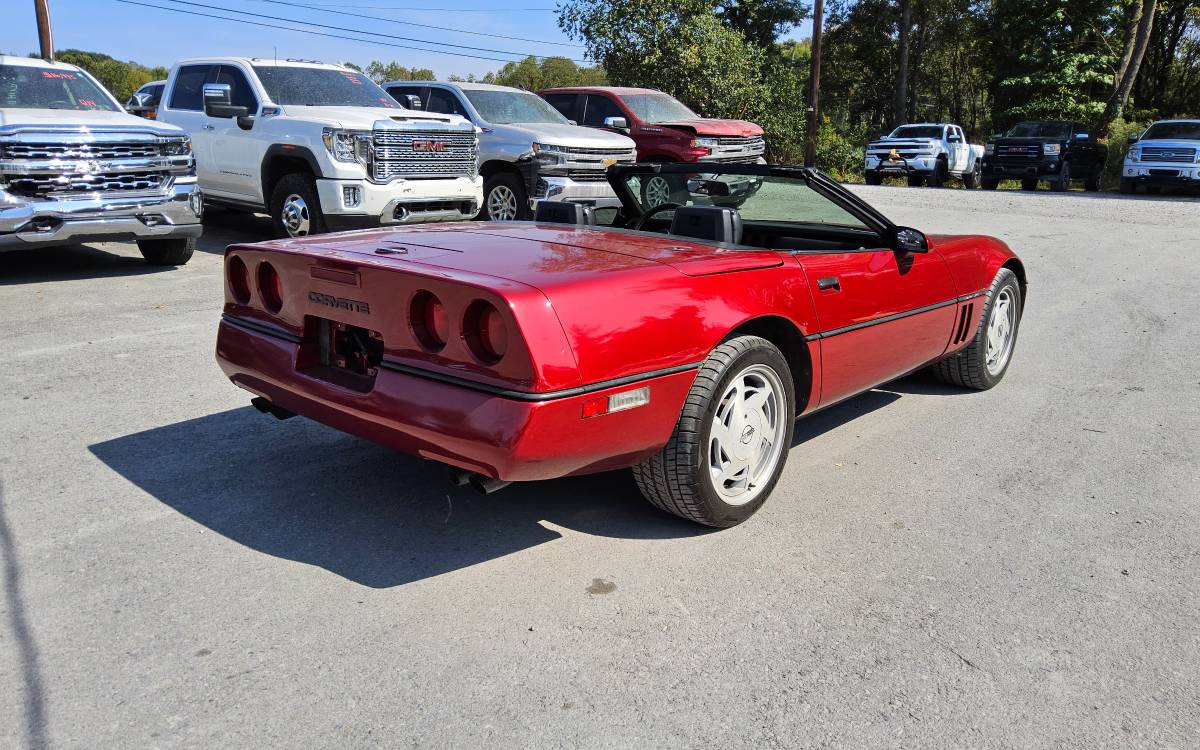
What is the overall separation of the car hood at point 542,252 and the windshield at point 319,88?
23.6 ft

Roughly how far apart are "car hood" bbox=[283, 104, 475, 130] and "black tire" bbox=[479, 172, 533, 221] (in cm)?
135

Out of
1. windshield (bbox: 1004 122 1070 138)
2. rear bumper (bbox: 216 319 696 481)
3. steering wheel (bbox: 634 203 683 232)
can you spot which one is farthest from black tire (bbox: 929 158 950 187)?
rear bumper (bbox: 216 319 696 481)

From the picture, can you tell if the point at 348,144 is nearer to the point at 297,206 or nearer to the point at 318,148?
the point at 318,148

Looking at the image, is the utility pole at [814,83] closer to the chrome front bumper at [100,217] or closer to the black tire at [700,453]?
the chrome front bumper at [100,217]

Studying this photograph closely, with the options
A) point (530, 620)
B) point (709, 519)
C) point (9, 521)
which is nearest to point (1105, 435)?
point (709, 519)

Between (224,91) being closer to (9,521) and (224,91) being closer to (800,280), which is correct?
(9,521)

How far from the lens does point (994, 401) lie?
18.1ft

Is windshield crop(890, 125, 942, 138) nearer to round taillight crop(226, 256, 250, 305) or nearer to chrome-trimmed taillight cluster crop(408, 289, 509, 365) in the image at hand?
round taillight crop(226, 256, 250, 305)

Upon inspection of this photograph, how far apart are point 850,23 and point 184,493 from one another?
151ft

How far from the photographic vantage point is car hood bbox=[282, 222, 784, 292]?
10.6 ft

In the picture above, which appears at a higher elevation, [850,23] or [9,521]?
[850,23]

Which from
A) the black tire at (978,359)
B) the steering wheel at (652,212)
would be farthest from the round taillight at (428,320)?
the black tire at (978,359)

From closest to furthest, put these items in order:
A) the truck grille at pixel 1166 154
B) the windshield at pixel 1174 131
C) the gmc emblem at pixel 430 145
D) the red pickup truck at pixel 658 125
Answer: the gmc emblem at pixel 430 145
the red pickup truck at pixel 658 125
the truck grille at pixel 1166 154
the windshield at pixel 1174 131

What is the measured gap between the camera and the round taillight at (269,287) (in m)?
3.83
